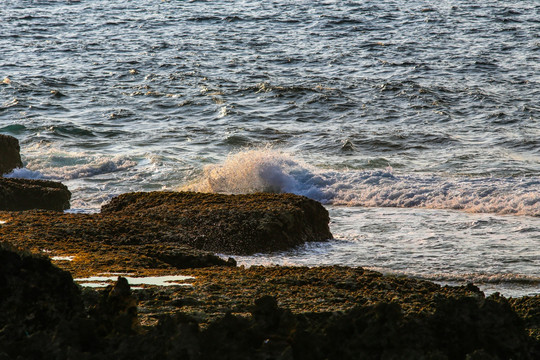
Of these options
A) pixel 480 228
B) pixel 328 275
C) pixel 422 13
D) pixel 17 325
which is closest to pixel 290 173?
pixel 480 228

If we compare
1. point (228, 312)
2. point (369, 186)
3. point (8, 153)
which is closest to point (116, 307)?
point (228, 312)

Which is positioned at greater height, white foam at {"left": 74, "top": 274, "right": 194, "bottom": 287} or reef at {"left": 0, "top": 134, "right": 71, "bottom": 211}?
white foam at {"left": 74, "top": 274, "right": 194, "bottom": 287}

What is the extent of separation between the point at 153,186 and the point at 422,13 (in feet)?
57.1

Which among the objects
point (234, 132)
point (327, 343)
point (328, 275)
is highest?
point (327, 343)

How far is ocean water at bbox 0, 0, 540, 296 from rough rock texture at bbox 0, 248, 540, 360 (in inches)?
122

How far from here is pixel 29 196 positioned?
7.85 meters

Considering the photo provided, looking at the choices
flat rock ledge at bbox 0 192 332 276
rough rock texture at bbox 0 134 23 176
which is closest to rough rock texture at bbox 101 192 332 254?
flat rock ledge at bbox 0 192 332 276

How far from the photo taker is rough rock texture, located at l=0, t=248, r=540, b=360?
219 centimetres

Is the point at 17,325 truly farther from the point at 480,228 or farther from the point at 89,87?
the point at 89,87

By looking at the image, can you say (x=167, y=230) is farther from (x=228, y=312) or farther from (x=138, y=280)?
(x=228, y=312)

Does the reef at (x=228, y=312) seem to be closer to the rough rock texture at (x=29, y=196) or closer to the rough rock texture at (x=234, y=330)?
the rough rock texture at (x=234, y=330)

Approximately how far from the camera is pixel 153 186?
10.9 meters

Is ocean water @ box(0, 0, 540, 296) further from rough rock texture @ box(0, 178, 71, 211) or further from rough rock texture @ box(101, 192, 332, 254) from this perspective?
rough rock texture @ box(0, 178, 71, 211)

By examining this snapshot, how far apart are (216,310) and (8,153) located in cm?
824
